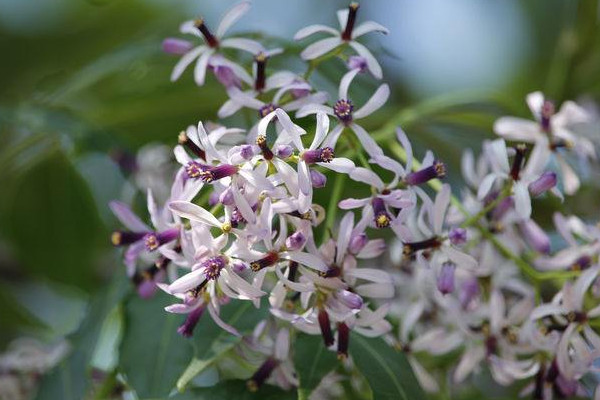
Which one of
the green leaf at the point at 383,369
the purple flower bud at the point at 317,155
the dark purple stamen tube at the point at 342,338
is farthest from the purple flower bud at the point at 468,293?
the purple flower bud at the point at 317,155

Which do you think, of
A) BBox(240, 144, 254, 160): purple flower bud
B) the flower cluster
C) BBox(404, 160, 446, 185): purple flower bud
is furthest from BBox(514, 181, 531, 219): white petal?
BBox(240, 144, 254, 160): purple flower bud

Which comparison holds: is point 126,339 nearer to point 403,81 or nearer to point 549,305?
point 549,305

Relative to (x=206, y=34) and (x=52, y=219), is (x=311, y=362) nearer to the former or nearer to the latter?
(x=206, y=34)

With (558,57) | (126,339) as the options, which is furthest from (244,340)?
(558,57)

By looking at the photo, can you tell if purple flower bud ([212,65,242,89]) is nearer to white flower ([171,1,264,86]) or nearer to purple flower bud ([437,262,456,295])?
white flower ([171,1,264,86])

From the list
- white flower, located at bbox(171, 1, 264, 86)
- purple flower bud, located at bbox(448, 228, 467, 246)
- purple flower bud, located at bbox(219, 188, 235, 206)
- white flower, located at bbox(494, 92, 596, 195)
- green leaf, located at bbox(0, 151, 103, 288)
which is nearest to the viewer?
purple flower bud, located at bbox(219, 188, 235, 206)

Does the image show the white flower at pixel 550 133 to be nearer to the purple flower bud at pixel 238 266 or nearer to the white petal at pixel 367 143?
the white petal at pixel 367 143
